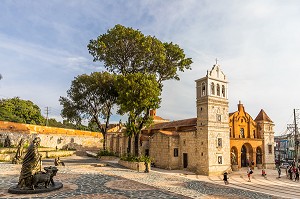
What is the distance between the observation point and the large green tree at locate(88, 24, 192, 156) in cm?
3108

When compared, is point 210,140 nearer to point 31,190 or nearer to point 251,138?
point 251,138

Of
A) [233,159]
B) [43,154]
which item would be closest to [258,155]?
[233,159]

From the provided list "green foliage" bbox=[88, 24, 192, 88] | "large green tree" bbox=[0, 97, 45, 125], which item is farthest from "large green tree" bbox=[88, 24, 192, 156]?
"large green tree" bbox=[0, 97, 45, 125]

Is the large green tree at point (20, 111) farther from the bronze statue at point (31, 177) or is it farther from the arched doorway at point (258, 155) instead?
→ the arched doorway at point (258, 155)

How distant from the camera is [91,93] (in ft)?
124

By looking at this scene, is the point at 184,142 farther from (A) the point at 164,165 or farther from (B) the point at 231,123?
(B) the point at 231,123

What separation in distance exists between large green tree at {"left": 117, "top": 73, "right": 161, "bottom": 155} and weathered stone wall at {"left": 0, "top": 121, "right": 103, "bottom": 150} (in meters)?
19.0

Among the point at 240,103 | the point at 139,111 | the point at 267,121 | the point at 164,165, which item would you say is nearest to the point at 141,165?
the point at 139,111

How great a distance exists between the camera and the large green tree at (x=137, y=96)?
92.2ft

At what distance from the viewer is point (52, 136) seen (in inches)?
2026

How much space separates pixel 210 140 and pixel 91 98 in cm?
1935

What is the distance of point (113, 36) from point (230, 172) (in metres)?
25.2

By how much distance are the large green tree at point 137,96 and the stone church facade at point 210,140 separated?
8081 millimetres

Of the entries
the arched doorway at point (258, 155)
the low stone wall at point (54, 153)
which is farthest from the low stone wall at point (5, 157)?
the arched doorway at point (258, 155)
